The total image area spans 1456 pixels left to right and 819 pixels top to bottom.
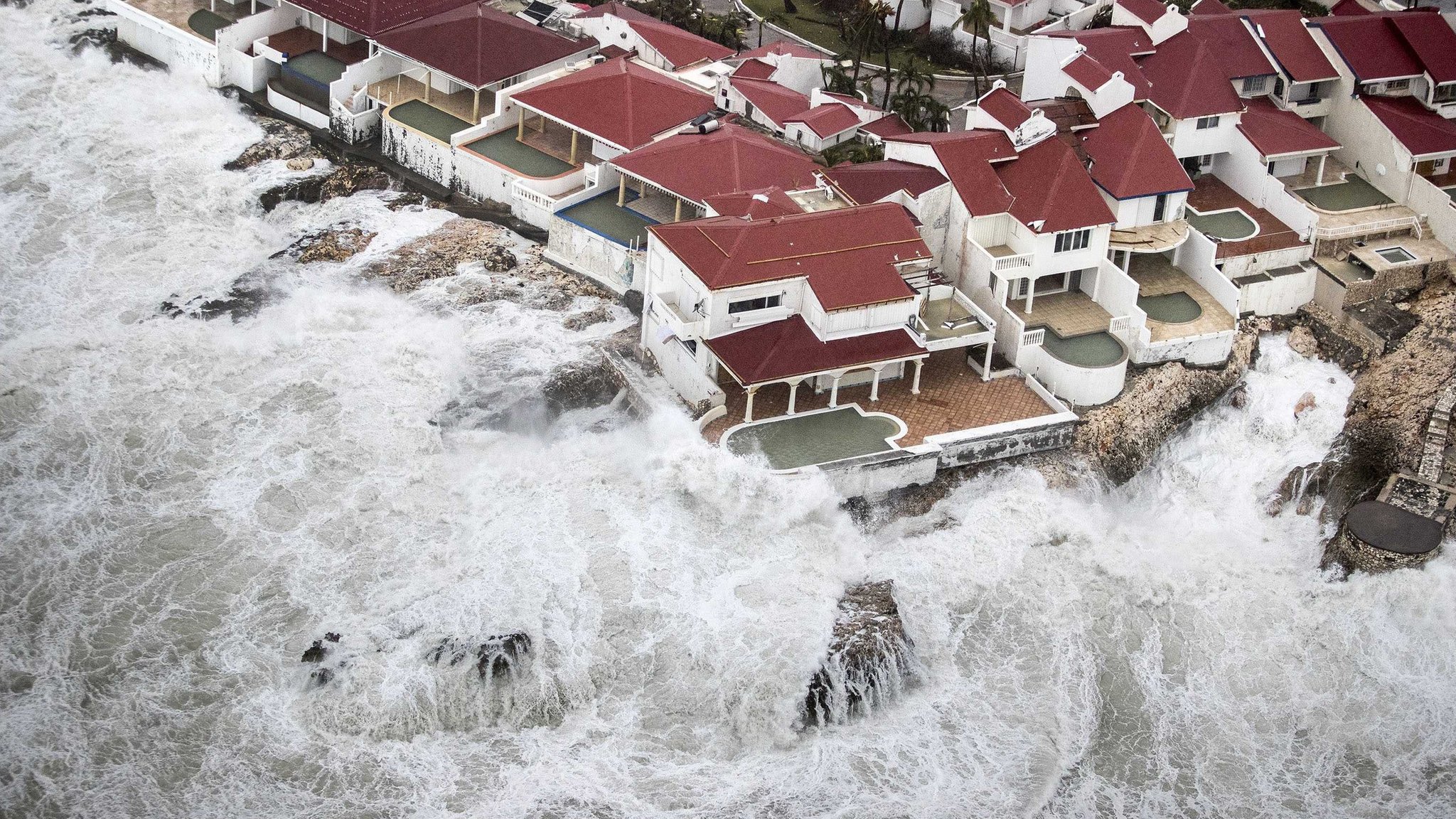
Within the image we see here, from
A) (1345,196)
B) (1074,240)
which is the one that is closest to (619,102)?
(1074,240)

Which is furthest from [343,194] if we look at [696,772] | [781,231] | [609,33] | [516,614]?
[696,772]

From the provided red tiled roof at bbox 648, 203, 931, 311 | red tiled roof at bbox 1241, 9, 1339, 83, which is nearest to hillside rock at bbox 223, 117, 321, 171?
red tiled roof at bbox 648, 203, 931, 311

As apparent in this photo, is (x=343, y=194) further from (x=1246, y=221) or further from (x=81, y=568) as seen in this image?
(x=1246, y=221)

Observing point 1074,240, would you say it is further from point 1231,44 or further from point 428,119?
point 428,119

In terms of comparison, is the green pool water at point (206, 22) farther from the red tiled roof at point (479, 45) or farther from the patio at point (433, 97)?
the red tiled roof at point (479, 45)

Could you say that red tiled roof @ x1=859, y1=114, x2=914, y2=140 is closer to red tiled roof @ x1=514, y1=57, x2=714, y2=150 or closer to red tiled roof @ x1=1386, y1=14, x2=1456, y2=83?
red tiled roof @ x1=514, y1=57, x2=714, y2=150

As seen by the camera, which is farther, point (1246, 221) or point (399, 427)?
point (1246, 221)

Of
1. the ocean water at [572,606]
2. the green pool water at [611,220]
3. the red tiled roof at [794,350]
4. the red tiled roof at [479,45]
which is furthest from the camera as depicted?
the red tiled roof at [479,45]

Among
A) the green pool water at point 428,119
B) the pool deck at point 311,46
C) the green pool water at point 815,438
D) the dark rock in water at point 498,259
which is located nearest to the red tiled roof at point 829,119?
the dark rock in water at point 498,259
